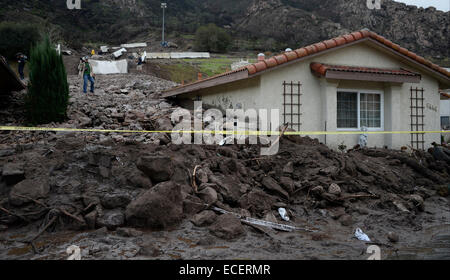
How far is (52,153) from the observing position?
6176 millimetres

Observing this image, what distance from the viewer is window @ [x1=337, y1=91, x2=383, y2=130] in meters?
10.6

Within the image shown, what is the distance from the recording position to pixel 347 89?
34.6 feet

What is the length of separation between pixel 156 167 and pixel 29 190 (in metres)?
2.04

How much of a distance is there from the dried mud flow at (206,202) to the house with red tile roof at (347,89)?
1746 millimetres

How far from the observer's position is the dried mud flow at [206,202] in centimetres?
454

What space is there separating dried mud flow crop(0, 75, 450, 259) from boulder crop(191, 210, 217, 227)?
0.06 feet

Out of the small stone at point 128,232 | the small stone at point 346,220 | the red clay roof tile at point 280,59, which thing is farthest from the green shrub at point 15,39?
the small stone at point 346,220

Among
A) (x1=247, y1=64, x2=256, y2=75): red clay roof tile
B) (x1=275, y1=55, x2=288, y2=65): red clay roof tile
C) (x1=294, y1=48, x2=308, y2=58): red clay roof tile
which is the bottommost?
(x1=247, y1=64, x2=256, y2=75): red clay roof tile

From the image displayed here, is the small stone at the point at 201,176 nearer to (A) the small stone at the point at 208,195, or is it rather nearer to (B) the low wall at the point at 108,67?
(A) the small stone at the point at 208,195

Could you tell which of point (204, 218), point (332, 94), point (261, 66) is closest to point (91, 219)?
point (204, 218)

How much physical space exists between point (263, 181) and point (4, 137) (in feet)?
25.4

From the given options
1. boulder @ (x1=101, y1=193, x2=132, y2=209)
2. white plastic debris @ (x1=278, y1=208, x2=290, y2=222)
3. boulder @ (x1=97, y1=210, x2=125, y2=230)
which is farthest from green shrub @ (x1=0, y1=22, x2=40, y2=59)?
white plastic debris @ (x1=278, y1=208, x2=290, y2=222)

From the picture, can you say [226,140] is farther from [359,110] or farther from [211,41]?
[211,41]

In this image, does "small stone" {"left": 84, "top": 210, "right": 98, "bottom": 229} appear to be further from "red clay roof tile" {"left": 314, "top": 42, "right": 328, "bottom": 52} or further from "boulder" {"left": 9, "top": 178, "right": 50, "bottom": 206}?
"red clay roof tile" {"left": 314, "top": 42, "right": 328, "bottom": 52}
